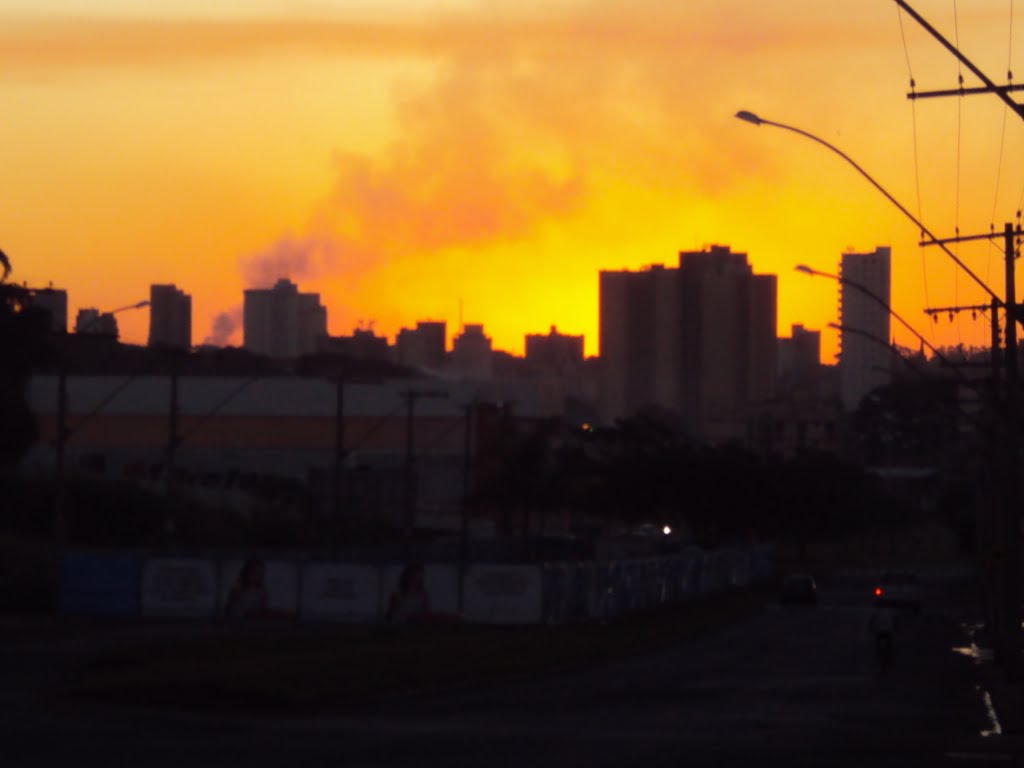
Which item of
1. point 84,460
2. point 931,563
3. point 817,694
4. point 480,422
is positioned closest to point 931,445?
point 931,563

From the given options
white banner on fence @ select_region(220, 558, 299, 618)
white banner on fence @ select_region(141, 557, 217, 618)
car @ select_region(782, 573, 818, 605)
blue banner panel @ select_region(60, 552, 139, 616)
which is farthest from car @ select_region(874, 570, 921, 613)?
blue banner panel @ select_region(60, 552, 139, 616)

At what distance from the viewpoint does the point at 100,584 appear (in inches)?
1858

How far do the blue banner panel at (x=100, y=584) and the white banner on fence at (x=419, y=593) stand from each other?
6.92m

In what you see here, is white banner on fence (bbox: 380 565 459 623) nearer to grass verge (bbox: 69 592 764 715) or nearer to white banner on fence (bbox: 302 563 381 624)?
white banner on fence (bbox: 302 563 381 624)

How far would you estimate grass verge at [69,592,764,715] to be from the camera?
2375cm

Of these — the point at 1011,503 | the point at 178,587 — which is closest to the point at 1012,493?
the point at 1011,503

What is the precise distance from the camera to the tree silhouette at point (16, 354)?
57219mm

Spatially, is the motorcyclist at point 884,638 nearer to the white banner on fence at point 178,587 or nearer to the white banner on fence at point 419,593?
the white banner on fence at point 419,593

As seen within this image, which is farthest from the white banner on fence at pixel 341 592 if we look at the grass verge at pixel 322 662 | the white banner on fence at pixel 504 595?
the white banner on fence at pixel 504 595

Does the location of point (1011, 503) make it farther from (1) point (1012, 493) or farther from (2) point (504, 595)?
(2) point (504, 595)

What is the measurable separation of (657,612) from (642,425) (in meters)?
63.4

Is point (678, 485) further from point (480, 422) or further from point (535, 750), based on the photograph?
point (535, 750)

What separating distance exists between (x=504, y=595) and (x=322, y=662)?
17.6 meters

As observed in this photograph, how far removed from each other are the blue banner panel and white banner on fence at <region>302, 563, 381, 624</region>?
15.8 ft
